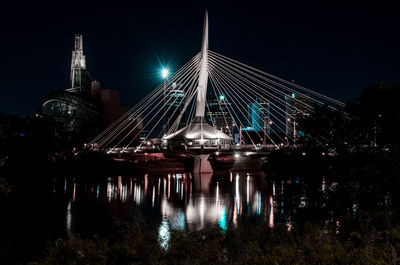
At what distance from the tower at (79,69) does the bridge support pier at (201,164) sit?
73586mm

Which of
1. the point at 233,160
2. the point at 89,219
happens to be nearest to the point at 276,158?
the point at 89,219

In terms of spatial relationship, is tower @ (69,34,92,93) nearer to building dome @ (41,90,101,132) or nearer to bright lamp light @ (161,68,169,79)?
building dome @ (41,90,101,132)

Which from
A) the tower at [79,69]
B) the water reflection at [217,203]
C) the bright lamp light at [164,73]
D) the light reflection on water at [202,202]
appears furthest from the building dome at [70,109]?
the light reflection on water at [202,202]

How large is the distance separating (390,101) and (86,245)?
8390 millimetres

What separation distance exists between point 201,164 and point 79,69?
256 ft

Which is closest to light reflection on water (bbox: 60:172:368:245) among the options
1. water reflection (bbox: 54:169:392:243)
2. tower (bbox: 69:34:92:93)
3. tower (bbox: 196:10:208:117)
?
water reflection (bbox: 54:169:392:243)

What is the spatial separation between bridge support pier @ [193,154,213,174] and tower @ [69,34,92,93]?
73.6 metres

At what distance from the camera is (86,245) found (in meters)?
8.20

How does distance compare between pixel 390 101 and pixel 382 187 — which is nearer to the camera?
pixel 390 101

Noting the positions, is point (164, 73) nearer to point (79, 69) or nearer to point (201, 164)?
point (201, 164)

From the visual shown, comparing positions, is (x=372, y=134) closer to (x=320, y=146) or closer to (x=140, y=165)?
(x=320, y=146)

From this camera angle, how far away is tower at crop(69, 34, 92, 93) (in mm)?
112750

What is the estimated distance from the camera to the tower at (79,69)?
112750 millimetres

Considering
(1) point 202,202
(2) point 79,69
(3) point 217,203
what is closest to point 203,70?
(1) point 202,202
